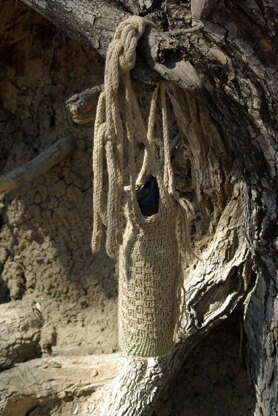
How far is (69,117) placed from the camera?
2170mm

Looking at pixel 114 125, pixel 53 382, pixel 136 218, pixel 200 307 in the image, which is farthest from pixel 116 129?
pixel 53 382

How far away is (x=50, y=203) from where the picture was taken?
2215 mm

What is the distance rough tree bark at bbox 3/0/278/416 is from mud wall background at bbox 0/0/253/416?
42cm

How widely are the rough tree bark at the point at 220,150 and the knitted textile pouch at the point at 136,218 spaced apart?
0.22ft

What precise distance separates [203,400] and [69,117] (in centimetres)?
91

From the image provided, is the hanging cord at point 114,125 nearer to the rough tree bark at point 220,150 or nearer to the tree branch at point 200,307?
the rough tree bark at point 220,150

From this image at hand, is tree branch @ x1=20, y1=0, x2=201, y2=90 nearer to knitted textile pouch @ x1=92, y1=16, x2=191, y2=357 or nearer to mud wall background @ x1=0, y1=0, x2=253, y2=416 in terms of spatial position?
knitted textile pouch @ x1=92, y1=16, x2=191, y2=357

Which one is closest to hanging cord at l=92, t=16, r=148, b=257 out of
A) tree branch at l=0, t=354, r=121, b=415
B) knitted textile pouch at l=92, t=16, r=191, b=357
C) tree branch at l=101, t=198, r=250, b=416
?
knitted textile pouch at l=92, t=16, r=191, b=357

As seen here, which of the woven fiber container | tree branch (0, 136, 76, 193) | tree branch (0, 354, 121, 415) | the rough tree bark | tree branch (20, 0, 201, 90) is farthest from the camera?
tree branch (0, 136, 76, 193)

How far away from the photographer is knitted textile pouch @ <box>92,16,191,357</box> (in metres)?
1.26

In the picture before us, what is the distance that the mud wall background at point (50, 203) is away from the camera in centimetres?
211

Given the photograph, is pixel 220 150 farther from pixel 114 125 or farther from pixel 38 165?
pixel 38 165

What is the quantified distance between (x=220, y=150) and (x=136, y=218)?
0.93ft

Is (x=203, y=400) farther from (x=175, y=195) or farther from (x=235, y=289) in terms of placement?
(x=175, y=195)
